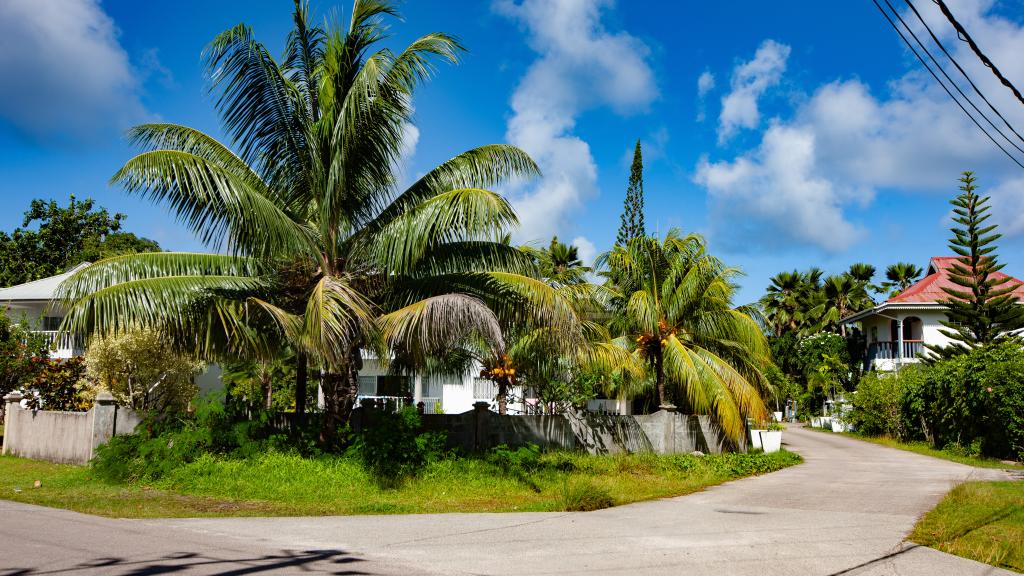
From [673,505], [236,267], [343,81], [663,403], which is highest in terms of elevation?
[343,81]

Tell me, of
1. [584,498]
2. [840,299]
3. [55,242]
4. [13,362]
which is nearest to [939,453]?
[584,498]

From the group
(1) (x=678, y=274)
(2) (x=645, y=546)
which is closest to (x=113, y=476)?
(2) (x=645, y=546)

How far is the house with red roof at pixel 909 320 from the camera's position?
3462 centimetres

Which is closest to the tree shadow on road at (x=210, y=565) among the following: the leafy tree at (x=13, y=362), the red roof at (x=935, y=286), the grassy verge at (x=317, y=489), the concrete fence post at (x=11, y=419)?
the grassy verge at (x=317, y=489)

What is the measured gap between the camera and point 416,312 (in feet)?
37.4

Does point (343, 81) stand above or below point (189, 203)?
above

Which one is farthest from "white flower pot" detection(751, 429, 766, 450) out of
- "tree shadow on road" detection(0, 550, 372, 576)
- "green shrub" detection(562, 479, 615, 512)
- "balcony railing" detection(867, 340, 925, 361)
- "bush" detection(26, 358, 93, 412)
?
"bush" detection(26, 358, 93, 412)

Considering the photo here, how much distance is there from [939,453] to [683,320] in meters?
9.53

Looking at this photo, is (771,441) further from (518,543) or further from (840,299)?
(840,299)

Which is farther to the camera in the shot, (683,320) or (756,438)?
(756,438)

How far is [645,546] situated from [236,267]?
339 inches

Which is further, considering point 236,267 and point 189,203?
point 236,267

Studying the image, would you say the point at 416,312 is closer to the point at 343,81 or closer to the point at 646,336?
the point at 343,81

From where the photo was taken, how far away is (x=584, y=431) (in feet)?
54.7
